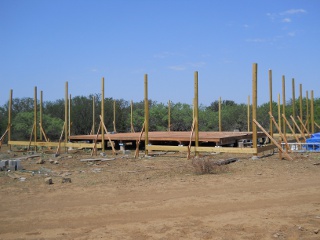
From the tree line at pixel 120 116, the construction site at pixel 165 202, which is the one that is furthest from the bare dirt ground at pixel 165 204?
the tree line at pixel 120 116

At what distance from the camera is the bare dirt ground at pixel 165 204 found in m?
5.45

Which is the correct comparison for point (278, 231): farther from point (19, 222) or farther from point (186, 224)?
point (19, 222)

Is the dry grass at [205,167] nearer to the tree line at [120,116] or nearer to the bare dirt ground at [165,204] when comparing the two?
the bare dirt ground at [165,204]

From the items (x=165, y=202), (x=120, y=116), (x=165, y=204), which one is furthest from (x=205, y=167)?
(x=120, y=116)

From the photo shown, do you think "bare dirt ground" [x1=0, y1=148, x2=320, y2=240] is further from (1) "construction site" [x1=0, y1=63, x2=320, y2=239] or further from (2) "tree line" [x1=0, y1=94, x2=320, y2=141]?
(2) "tree line" [x1=0, y1=94, x2=320, y2=141]

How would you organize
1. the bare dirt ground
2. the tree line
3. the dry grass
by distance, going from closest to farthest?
the bare dirt ground → the dry grass → the tree line

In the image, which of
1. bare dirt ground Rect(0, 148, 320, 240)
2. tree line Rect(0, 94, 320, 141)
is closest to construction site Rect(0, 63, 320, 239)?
bare dirt ground Rect(0, 148, 320, 240)

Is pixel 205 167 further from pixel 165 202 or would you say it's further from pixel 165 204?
pixel 165 204

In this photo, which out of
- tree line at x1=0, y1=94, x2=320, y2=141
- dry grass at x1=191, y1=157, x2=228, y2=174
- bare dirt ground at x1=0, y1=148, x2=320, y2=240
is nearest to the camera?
bare dirt ground at x1=0, y1=148, x2=320, y2=240

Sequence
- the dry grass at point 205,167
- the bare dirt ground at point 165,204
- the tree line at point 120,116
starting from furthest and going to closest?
1. the tree line at point 120,116
2. the dry grass at point 205,167
3. the bare dirt ground at point 165,204

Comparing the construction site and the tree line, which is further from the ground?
the tree line

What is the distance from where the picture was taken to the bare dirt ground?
5.45 metres

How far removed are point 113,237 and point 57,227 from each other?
104 cm

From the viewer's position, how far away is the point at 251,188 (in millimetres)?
8492
